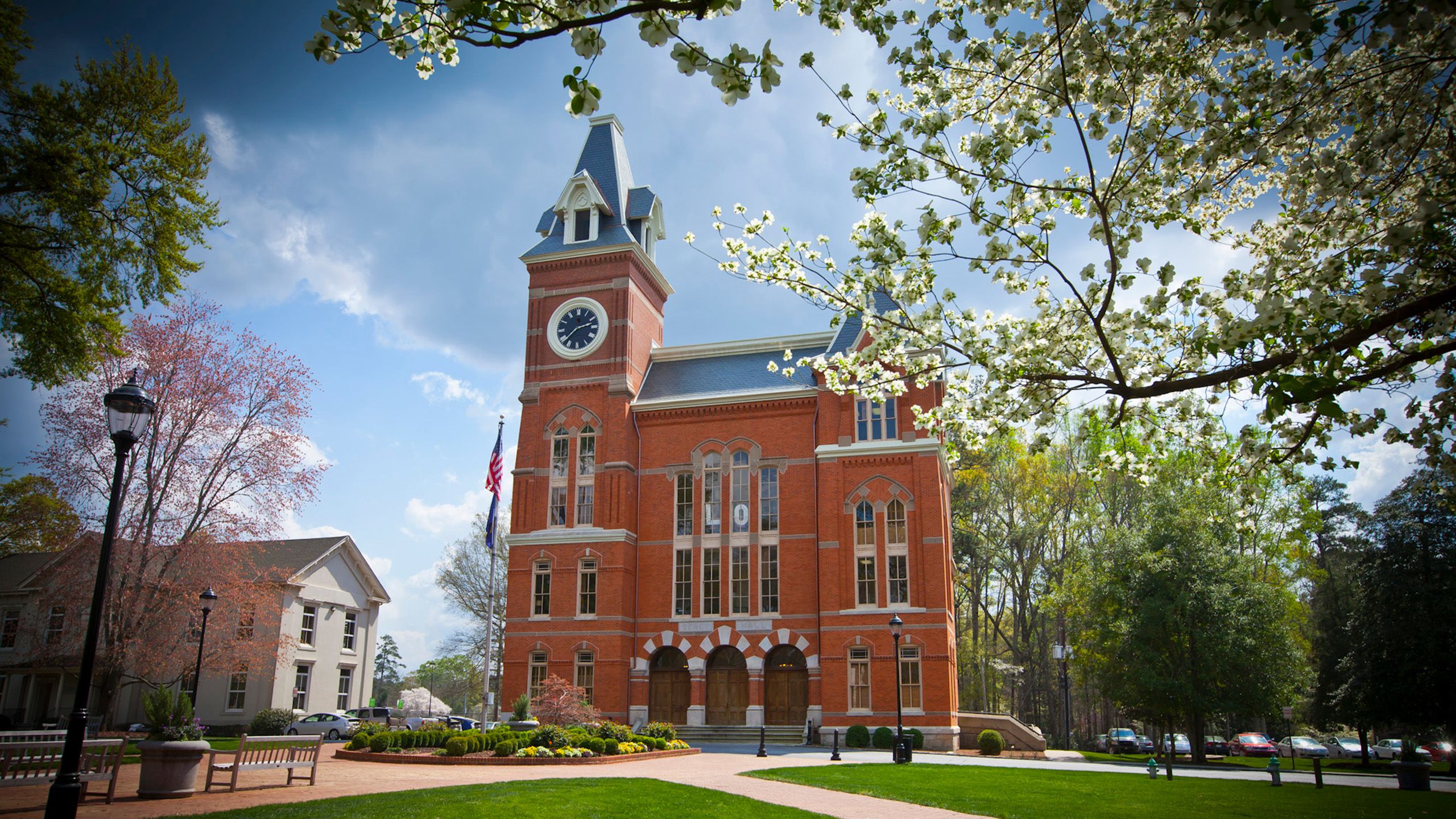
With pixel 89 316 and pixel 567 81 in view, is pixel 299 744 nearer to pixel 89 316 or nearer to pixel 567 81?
pixel 89 316

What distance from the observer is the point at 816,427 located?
34.4m

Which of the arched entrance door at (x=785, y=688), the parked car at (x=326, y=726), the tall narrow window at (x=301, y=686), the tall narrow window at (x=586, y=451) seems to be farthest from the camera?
the tall narrow window at (x=301, y=686)

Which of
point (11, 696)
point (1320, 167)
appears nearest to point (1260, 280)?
Answer: point (1320, 167)

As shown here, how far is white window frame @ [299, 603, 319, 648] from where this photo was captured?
4325 cm

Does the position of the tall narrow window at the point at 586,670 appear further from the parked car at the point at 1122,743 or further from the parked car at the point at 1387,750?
the parked car at the point at 1387,750

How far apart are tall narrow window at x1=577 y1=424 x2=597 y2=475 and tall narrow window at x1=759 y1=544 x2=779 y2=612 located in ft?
25.6

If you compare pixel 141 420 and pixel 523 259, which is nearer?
pixel 141 420

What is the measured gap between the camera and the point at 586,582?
3459 centimetres

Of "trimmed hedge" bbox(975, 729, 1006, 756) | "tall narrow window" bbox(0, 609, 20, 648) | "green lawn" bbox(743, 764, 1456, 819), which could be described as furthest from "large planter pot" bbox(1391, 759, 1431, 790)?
"tall narrow window" bbox(0, 609, 20, 648)

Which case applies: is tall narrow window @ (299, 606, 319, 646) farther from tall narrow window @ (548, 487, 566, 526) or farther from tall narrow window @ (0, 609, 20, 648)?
tall narrow window @ (548, 487, 566, 526)

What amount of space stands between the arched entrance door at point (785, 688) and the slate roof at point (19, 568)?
35.9 m

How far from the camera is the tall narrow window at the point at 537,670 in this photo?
1344 inches

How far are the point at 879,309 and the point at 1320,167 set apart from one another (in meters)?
25.6

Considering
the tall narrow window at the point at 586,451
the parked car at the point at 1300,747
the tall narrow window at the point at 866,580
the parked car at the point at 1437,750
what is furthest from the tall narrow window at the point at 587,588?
the parked car at the point at 1437,750
